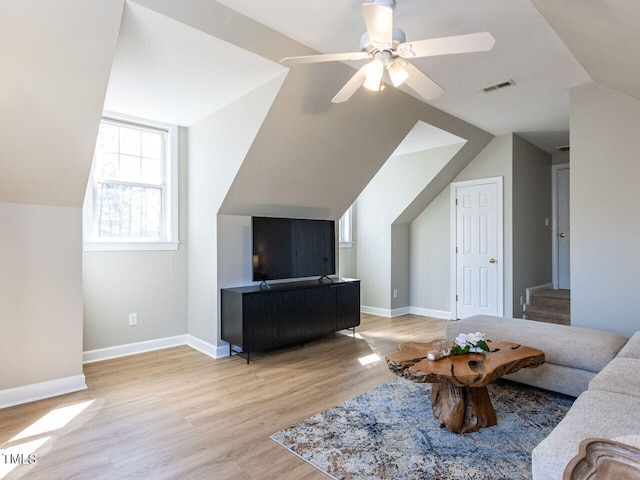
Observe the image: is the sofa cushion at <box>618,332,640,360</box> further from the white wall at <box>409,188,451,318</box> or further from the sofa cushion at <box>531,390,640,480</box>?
the white wall at <box>409,188,451,318</box>

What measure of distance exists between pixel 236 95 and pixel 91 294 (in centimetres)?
242

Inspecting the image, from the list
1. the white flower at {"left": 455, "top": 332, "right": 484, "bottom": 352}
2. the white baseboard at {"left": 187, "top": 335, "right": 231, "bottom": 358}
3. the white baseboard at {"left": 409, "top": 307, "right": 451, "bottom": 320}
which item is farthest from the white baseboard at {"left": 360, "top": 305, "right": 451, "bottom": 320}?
the white flower at {"left": 455, "top": 332, "right": 484, "bottom": 352}

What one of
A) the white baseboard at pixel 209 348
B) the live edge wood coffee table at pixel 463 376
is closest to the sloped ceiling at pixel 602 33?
the live edge wood coffee table at pixel 463 376

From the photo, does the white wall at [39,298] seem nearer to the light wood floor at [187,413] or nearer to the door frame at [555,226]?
the light wood floor at [187,413]

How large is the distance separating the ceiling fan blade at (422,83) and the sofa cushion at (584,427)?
1.98m

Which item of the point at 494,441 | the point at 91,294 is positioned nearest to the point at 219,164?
the point at 91,294

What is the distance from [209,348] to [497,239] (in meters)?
4.05

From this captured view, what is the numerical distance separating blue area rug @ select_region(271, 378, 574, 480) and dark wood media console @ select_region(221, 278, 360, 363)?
1280 mm

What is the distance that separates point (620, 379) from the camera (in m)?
2.07

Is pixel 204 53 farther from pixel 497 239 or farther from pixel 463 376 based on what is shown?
pixel 497 239

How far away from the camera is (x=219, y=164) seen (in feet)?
12.8

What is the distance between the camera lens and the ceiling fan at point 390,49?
6.37 ft

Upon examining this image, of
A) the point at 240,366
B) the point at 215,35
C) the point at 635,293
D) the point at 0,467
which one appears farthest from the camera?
the point at 240,366

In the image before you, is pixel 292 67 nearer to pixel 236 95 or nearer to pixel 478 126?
pixel 236 95
